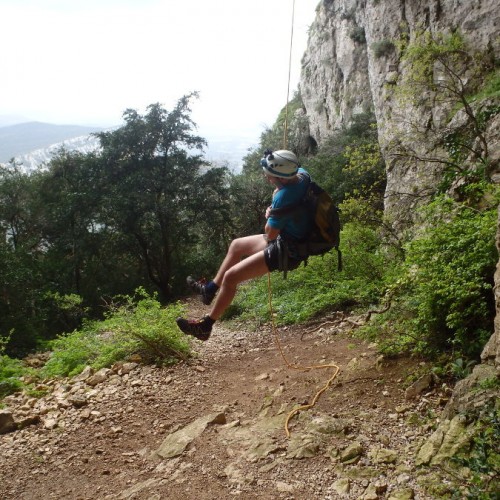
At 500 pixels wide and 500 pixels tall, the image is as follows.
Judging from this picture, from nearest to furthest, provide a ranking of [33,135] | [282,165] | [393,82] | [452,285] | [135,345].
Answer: [452,285] → [282,165] → [135,345] → [393,82] → [33,135]

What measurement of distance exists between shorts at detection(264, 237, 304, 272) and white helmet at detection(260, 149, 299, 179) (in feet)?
2.23

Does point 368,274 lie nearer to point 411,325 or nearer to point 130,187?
point 411,325

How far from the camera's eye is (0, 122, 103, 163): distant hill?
5626 inches

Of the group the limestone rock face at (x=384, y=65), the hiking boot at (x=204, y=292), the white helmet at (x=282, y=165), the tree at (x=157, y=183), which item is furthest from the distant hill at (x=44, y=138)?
the white helmet at (x=282, y=165)

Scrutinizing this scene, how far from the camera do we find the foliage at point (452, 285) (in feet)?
12.0

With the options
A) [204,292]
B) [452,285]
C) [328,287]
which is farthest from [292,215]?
[328,287]

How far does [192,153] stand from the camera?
20.0 m

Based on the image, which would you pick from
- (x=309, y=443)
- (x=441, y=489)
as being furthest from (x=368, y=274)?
(x=441, y=489)

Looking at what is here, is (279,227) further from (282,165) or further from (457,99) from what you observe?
(457,99)

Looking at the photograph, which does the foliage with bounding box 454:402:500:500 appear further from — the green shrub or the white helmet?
the green shrub

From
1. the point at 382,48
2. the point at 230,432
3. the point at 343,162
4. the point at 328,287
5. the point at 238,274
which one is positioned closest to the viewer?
the point at 230,432

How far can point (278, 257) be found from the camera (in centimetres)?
427

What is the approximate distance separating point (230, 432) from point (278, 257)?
1.78m

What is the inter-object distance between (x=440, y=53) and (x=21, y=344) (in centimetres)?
1373
